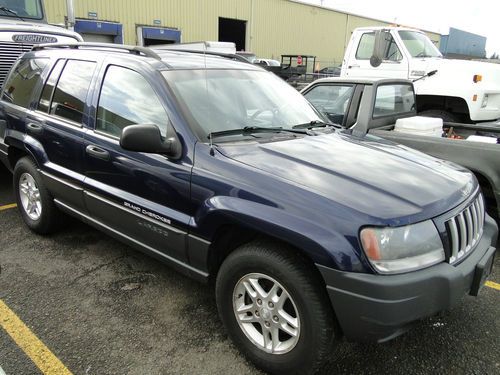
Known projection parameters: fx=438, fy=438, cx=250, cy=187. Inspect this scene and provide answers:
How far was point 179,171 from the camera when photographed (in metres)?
2.73

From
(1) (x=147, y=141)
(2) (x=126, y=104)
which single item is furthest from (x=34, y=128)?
(1) (x=147, y=141)

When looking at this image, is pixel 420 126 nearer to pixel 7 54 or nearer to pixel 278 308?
pixel 278 308

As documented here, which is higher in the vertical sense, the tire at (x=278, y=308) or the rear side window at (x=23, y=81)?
the rear side window at (x=23, y=81)

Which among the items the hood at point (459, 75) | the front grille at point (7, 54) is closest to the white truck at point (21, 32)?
the front grille at point (7, 54)

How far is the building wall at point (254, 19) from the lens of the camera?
19531mm

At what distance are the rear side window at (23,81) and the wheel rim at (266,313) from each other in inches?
119

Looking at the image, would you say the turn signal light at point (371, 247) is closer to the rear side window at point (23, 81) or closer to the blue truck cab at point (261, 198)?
the blue truck cab at point (261, 198)

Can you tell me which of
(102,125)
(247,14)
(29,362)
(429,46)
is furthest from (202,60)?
(247,14)

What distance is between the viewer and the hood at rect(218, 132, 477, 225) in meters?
2.22

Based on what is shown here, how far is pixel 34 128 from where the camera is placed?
4035 mm

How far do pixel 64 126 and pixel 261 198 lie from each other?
2182mm

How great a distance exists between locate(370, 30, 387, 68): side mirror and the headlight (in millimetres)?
6823

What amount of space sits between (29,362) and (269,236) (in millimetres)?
1614

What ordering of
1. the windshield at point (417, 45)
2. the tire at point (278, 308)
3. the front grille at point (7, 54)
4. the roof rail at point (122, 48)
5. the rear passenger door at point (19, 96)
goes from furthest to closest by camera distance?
the windshield at point (417, 45) → the front grille at point (7, 54) → the rear passenger door at point (19, 96) → the roof rail at point (122, 48) → the tire at point (278, 308)
